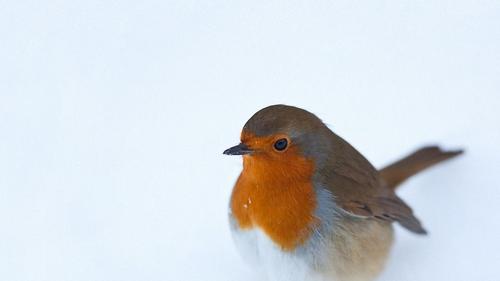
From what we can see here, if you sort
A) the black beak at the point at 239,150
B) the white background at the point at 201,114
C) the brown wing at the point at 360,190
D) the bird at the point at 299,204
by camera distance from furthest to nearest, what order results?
the white background at the point at 201,114 → the brown wing at the point at 360,190 → the bird at the point at 299,204 → the black beak at the point at 239,150

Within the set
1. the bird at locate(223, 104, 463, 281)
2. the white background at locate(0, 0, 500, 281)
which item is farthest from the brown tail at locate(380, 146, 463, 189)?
the bird at locate(223, 104, 463, 281)

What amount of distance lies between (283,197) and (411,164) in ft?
5.43

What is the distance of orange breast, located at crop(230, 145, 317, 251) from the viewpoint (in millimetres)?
4426

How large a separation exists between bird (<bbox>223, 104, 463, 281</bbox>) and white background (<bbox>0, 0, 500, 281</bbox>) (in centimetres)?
76

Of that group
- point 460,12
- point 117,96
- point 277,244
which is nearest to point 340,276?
point 277,244

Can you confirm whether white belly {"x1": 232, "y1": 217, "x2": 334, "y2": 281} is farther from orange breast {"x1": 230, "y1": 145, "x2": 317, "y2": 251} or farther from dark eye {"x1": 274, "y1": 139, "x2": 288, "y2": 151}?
dark eye {"x1": 274, "y1": 139, "x2": 288, "y2": 151}

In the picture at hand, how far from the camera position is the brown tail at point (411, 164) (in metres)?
5.68

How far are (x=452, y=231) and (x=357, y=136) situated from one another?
1.24 m

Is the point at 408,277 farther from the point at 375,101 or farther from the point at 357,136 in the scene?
the point at 375,101

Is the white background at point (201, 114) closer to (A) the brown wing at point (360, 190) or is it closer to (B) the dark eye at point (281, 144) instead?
(A) the brown wing at point (360, 190)

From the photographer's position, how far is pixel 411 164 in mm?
5754

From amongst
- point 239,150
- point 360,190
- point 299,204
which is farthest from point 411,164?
point 239,150

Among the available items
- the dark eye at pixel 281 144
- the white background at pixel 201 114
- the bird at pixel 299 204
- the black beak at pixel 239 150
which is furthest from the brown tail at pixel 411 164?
the black beak at pixel 239 150

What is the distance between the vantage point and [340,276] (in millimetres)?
4574
